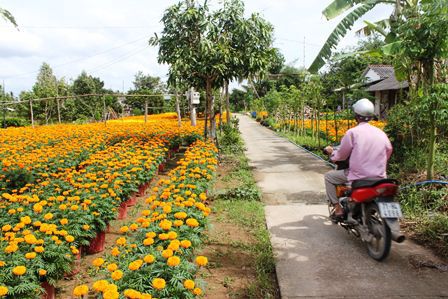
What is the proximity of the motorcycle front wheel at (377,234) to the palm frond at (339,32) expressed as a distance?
182 inches

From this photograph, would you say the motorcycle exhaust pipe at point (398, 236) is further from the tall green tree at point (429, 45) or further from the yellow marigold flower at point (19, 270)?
the yellow marigold flower at point (19, 270)

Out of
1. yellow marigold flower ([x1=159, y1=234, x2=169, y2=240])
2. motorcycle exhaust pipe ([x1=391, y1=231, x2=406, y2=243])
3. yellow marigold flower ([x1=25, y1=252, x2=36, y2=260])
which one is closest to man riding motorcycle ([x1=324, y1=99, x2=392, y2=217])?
motorcycle exhaust pipe ([x1=391, y1=231, x2=406, y2=243])

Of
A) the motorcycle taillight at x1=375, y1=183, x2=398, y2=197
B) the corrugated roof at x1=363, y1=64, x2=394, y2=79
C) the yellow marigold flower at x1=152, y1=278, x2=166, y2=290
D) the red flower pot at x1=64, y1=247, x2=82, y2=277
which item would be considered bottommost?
the red flower pot at x1=64, y1=247, x2=82, y2=277

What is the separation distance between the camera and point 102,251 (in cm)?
500

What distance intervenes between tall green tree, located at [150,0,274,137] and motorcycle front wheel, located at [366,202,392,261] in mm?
6039

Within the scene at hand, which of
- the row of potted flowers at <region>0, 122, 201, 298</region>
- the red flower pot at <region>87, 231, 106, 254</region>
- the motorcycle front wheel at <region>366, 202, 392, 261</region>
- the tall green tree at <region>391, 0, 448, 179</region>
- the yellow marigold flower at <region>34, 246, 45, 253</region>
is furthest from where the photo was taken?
the tall green tree at <region>391, 0, 448, 179</region>

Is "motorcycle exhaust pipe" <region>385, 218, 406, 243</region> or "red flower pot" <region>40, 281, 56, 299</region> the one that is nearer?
"red flower pot" <region>40, 281, 56, 299</region>

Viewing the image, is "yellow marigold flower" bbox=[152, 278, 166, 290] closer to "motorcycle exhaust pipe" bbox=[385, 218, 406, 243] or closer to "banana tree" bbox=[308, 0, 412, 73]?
"motorcycle exhaust pipe" bbox=[385, 218, 406, 243]

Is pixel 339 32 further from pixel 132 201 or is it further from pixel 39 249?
pixel 39 249

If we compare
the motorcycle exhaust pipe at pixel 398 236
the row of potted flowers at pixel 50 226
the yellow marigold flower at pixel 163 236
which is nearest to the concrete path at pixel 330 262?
the motorcycle exhaust pipe at pixel 398 236

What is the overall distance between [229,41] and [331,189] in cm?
624

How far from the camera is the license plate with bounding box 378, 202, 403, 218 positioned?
3883mm

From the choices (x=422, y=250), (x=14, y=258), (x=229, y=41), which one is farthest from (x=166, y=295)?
(x=229, y=41)

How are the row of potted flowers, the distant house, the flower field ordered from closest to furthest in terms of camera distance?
1. the flower field
2. the row of potted flowers
3. the distant house
